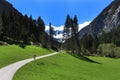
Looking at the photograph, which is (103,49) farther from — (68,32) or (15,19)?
(15,19)

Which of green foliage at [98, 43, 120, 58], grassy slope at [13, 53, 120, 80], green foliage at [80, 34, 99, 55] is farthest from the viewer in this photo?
green foliage at [80, 34, 99, 55]

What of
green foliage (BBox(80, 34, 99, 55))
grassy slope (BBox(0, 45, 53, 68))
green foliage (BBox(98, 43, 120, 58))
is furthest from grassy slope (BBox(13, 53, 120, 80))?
green foliage (BBox(80, 34, 99, 55))

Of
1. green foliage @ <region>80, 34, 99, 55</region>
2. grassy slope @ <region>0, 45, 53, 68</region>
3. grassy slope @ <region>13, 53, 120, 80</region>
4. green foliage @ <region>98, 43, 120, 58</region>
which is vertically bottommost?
grassy slope @ <region>13, 53, 120, 80</region>

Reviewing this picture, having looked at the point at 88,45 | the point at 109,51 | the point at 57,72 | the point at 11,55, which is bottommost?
the point at 57,72

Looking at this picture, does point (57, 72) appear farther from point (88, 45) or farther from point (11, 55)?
point (88, 45)

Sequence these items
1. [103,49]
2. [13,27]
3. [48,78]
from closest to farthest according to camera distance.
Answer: [48,78], [13,27], [103,49]

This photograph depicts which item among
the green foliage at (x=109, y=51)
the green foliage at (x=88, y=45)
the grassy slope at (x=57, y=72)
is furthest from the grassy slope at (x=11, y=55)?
the green foliage at (x=88, y=45)

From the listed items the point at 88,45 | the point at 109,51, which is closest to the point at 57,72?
the point at 109,51

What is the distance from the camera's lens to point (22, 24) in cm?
12419

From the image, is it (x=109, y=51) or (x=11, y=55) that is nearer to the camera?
(x=11, y=55)

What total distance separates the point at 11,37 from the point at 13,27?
266 inches

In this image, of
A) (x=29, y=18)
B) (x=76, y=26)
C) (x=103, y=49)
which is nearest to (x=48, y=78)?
(x=76, y=26)

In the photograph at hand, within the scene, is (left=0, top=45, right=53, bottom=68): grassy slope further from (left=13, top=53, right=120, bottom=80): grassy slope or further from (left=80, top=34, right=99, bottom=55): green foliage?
(left=80, top=34, right=99, bottom=55): green foliage

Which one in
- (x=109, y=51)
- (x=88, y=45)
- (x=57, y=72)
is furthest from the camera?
(x=88, y=45)
